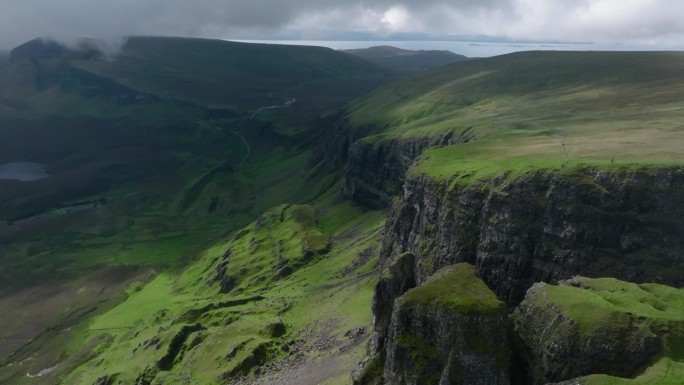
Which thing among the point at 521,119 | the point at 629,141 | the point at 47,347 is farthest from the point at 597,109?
the point at 47,347

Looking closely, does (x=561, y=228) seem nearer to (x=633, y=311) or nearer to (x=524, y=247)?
(x=524, y=247)

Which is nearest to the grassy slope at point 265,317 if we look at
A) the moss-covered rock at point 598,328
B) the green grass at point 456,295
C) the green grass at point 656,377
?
the green grass at point 456,295

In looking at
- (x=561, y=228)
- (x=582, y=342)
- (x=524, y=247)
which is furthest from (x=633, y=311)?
(x=524, y=247)

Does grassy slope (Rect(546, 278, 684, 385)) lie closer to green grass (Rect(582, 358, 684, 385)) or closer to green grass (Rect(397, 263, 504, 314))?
green grass (Rect(582, 358, 684, 385))

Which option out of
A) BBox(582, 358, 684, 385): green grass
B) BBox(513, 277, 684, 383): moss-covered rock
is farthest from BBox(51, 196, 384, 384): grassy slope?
BBox(582, 358, 684, 385): green grass

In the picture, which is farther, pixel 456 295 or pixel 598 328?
pixel 456 295

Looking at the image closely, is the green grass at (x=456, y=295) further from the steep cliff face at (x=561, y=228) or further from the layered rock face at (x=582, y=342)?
the steep cliff face at (x=561, y=228)

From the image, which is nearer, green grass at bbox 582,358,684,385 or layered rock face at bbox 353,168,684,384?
green grass at bbox 582,358,684,385
